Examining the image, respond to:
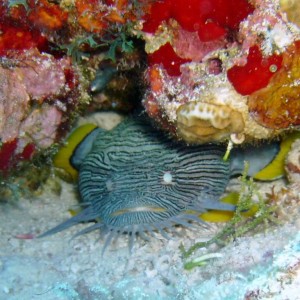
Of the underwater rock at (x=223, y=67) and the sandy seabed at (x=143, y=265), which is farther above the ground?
the underwater rock at (x=223, y=67)

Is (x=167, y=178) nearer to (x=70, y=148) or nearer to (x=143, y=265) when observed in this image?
(x=143, y=265)

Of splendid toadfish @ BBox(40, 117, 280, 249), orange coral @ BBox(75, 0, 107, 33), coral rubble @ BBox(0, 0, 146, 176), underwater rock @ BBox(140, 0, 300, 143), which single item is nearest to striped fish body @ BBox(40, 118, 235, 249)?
splendid toadfish @ BBox(40, 117, 280, 249)

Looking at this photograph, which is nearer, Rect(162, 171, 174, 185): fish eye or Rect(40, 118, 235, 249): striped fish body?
Rect(40, 118, 235, 249): striped fish body

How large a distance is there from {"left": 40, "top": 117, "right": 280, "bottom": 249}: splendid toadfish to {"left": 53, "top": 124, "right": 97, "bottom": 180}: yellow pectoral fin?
27.1 inches

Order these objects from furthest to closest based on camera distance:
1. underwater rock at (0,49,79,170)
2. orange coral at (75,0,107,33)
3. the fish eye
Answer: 1. the fish eye
2. underwater rock at (0,49,79,170)
3. orange coral at (75,0,107,33)

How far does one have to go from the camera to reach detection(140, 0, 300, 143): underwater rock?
2.69m

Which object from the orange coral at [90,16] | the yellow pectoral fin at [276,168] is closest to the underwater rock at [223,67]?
the orange coral at [90,16]

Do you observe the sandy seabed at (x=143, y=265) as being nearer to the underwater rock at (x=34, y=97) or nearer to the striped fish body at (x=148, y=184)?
the striped fish body at (x=148, y=184)

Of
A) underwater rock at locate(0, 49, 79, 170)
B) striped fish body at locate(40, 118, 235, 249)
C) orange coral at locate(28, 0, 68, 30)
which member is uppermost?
orange coral at locate(28, 0, 68, 30)

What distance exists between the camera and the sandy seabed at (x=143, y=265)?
2.52 meters

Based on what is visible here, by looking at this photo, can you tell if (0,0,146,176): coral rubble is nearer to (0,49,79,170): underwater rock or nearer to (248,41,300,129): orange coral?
(0,49,79,170): underwater rock

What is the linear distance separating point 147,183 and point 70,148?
1723 millimetres

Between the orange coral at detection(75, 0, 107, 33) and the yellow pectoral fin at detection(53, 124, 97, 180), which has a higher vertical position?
the orange coral at detection(75, 0, 107, 33)

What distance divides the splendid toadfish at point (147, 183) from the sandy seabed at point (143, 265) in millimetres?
197
